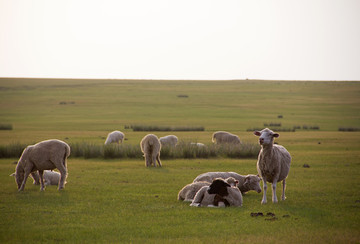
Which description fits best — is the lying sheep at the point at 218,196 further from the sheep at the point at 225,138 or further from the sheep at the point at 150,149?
the sheep at the point at 225,138

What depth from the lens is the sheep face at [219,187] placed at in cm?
1305

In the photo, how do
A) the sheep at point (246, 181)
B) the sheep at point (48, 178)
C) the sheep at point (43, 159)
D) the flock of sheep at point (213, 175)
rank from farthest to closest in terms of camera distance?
the sheep at point (48, 178), the sheep at point (43, 159), the sheep at point (246, 181), the flock of sheep at point (213, 175)

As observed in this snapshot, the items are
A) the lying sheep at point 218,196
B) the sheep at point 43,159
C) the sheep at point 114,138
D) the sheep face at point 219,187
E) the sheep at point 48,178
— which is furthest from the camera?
the sheep at point 114,138

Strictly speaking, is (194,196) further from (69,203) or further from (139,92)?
(139,92)

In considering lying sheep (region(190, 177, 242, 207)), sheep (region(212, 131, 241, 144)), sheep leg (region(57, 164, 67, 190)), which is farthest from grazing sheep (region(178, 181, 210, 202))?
sheep (region(212, 131, 241, 144))

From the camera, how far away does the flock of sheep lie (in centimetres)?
1337

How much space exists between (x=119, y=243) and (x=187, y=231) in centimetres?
164

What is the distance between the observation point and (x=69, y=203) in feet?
45.4

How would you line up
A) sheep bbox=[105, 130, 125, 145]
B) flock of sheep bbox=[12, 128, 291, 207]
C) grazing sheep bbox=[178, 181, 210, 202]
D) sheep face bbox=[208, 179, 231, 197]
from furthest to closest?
sheep bbox=[105, 130, 125, 145]
grazing sheep bbox=[178, 181, 210, 202]
flock of sheep bbox=[12, 128, 291, 207]
sheep face bbox=[208, 179, 231, 197]

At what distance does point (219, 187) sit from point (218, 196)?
0.89 feet

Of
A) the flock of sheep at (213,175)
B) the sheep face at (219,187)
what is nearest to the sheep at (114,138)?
the flock of sheep at (213,175)

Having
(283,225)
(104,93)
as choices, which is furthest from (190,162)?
(104,93)

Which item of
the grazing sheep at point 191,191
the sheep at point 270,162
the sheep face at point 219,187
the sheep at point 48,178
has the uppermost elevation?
the sheep at point 270,162

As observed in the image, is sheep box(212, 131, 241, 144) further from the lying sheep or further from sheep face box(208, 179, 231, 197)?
sheep face box(208, 179, 231, 197)
